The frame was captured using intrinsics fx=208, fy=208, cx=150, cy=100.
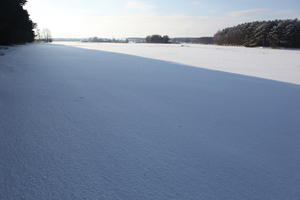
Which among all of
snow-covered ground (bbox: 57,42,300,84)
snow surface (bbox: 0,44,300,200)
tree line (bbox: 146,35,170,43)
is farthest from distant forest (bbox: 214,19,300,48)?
snow surface (bbox: 0,44,300,200)

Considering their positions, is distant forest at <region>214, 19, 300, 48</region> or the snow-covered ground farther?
distant forest at <region>214, 19, 300, 48</region>

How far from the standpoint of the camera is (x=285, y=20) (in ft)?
150

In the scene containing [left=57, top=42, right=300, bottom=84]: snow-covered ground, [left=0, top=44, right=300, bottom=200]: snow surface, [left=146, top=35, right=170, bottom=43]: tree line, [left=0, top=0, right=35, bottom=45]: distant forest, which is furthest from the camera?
[left=146, top=35, right=170, bottom=43]: tree line

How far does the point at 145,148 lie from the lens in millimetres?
2309

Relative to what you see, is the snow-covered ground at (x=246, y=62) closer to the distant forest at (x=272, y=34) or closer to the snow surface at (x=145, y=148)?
the snow surface at (x=145, y=148)

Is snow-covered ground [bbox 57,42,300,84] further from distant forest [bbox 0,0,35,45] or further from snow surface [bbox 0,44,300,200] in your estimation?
distant forest [bbox 0,0,35,45]

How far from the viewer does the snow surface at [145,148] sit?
5.45 feet

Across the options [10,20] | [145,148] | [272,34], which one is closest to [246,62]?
[145,148]

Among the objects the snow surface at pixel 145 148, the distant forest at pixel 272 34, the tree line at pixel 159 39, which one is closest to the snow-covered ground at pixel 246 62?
the snow surface at pixel 145 148

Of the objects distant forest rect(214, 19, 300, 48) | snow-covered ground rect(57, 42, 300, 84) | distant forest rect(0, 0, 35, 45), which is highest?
distant forest rect(214, 19, 300, 48)

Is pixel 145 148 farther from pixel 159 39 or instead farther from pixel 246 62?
pixel 159 39

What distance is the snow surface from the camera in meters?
1.66

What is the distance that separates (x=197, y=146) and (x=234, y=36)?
196 feet

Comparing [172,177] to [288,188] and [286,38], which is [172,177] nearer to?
[288,188]
